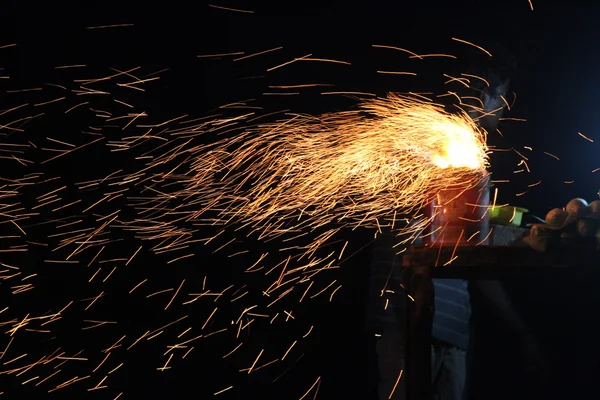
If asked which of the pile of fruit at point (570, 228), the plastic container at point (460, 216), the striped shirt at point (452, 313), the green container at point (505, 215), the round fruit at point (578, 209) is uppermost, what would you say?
the round fruit at point (578, 209)

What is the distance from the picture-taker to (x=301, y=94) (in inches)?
184

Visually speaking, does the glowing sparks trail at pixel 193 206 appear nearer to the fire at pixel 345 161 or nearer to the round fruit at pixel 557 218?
the fire at pixel 345 161

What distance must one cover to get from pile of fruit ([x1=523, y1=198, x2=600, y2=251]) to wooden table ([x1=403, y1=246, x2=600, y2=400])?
4cm

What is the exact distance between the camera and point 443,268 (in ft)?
9.65

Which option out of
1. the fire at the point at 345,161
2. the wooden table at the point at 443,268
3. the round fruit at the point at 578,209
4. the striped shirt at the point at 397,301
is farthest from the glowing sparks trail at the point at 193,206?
the round fruit at the point at 578,209

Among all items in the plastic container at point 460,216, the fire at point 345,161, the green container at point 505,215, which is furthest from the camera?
the green container at point 505,215

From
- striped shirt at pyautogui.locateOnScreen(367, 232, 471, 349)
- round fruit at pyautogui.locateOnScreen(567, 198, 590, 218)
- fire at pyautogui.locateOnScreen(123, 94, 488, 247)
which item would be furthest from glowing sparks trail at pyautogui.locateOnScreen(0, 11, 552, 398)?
round fruit at pyautogui.locateOnScreen(567, 198, 590, 218)

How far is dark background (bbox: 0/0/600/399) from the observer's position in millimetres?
4102

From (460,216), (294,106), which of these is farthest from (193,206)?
(460,216)

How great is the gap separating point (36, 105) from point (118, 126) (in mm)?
498

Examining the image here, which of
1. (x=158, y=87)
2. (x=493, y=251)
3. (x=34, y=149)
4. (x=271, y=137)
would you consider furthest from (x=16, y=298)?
(x=493, y=251)

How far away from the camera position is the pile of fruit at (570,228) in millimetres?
2812

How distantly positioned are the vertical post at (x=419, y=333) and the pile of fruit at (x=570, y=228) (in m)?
0.48

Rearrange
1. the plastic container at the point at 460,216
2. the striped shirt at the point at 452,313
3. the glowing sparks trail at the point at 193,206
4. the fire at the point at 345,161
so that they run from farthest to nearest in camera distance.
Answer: the striped shirt at the point at 452,313 → the glowing sparks trail at the point at 193,206 → the fire at the point at 345,161 → the plastic container at the point at 460,216
